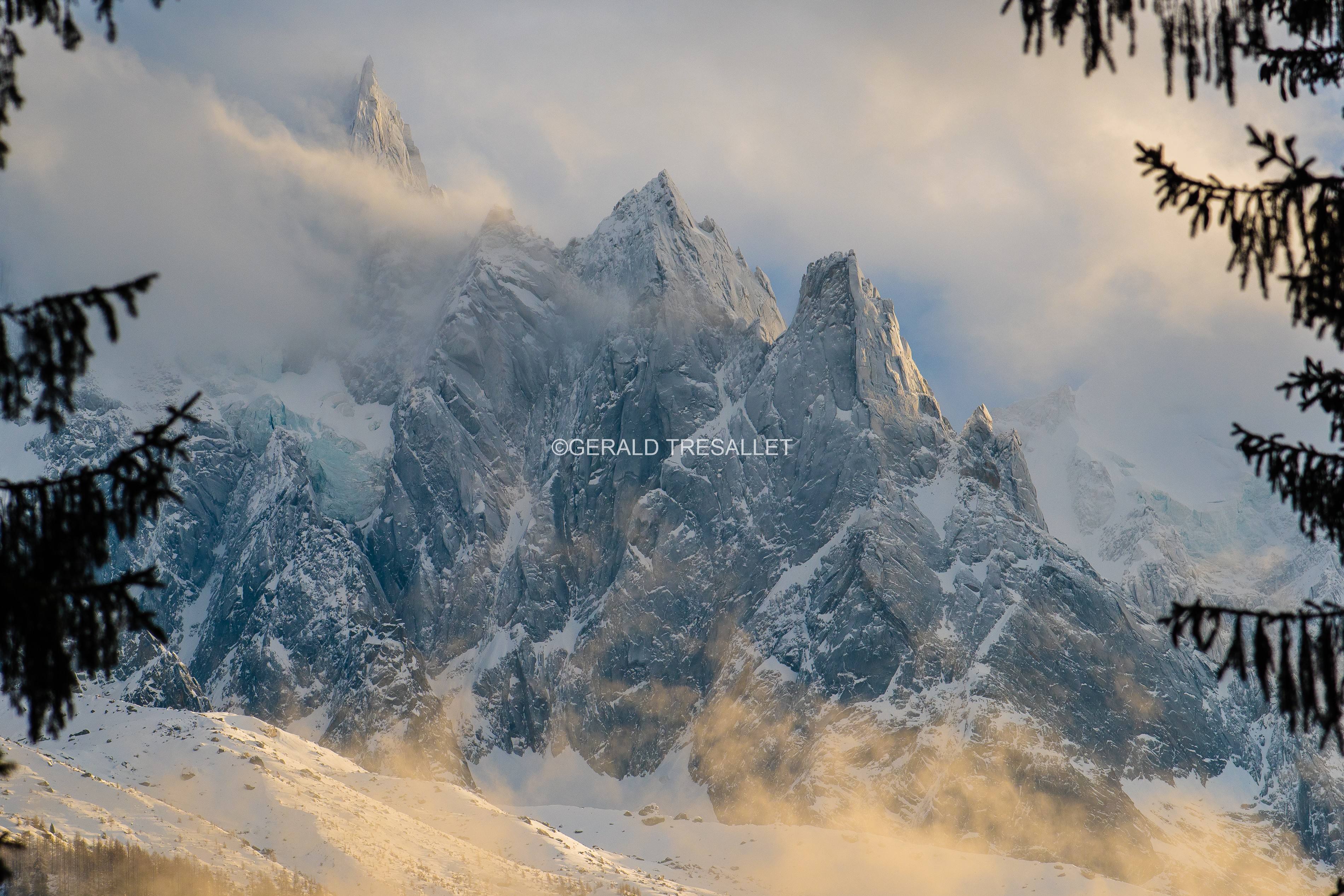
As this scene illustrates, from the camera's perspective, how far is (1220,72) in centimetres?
1130

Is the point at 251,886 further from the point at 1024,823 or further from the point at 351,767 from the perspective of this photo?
the point at 1024,823

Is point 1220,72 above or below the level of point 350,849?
above

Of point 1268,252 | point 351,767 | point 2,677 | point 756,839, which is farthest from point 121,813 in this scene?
point 756,839

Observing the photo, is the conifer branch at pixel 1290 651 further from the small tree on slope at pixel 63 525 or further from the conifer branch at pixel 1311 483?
the small tree on slope at pixel 63 525

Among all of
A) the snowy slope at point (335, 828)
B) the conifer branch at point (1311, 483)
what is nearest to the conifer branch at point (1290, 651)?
the conifer branch at point (1311, 483)

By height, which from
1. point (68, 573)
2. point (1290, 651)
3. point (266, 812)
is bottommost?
point (266, 812)

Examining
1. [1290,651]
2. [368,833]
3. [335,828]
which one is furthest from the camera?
[368,833]

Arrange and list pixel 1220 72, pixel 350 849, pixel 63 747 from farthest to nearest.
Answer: pixel 63 747 → pixel 350 849 → pixel 1220 72

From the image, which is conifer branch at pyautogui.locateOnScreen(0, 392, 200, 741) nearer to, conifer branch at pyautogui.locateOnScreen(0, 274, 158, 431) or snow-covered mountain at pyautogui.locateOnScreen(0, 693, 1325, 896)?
conifer branch at pyautogui.locateOnScreen(0, 274, 158, 431)

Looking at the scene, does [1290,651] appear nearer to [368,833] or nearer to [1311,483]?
[1311,483]

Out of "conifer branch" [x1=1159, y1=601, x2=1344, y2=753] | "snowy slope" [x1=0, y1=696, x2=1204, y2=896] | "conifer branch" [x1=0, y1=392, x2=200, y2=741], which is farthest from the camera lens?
"snowy slope" [x1=0, y1=696, x2=1204, y2=896]

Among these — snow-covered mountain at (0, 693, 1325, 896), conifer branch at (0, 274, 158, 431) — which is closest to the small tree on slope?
conifer branch at (0, 274, 158, 431)

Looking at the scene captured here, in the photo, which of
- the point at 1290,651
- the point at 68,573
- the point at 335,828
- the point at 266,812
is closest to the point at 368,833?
the point at 335,828

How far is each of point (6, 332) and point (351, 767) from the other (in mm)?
119892
